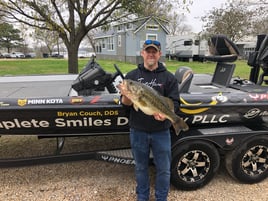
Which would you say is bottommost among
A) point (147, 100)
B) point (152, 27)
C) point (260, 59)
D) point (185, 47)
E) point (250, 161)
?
point (250, 161)

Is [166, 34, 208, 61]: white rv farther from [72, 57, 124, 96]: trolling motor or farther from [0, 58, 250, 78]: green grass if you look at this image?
[72, 57, 124, 96]: trolling motor

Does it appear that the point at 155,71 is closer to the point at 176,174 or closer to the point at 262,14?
the point at 176,174

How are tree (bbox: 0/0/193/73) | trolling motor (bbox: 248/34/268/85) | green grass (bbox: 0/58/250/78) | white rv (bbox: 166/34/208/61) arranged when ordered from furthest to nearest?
1. white rv (bbox: 166/34/208/61)
2. green grass (bbox: 0/58/250/78)
3. tree (bbox: 0/0/193/73)
4. trolling motor (bbox: 248/34/268/85)

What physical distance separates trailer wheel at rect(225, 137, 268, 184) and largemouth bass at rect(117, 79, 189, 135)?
4.82ft

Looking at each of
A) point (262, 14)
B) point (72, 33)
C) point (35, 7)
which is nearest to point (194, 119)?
point (35, 7)

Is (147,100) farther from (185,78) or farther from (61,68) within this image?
(61,68)

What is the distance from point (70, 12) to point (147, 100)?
27.1ft

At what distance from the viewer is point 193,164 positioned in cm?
328

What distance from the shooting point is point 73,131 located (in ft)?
10.7

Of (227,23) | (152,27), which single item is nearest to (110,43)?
(152,27)

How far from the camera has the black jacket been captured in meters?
2.47

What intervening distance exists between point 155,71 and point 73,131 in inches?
55.6

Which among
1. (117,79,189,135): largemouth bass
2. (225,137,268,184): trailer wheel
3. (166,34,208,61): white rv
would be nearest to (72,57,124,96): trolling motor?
(117,79,189,135): largemouth bass

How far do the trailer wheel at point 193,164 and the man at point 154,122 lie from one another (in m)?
0.49
